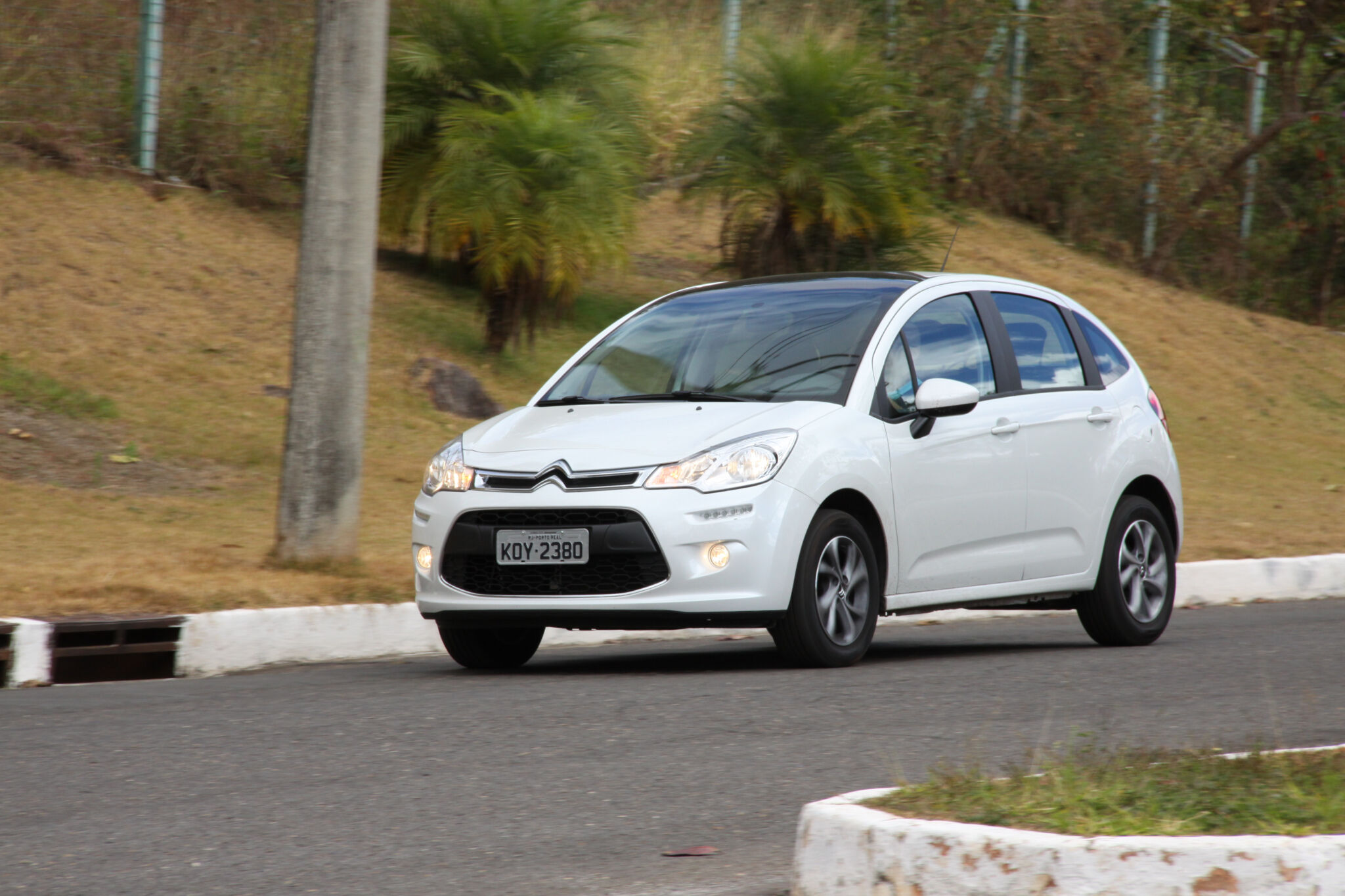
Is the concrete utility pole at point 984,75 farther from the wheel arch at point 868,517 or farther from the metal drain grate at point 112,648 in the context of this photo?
the metal drain grate at point 112,648

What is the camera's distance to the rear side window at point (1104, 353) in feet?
27.6

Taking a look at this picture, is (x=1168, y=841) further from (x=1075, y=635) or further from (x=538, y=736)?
(x=1075, y=635)

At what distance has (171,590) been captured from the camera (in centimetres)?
816

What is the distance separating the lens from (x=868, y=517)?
6.98 m

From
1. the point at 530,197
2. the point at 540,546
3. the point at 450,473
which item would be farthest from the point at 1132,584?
the point at 530,197

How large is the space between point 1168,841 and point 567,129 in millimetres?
13154

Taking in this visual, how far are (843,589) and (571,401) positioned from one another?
4.78 ft

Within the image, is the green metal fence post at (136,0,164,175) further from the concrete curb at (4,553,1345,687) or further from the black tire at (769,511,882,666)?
the black tire at (769,511,882,666)

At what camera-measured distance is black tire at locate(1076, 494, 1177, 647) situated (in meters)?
8.09

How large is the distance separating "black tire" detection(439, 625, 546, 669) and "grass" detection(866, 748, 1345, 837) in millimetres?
3666

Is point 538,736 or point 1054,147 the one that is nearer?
point 538,736

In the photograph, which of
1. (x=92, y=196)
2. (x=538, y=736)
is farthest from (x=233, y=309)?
(x=538, y=736)

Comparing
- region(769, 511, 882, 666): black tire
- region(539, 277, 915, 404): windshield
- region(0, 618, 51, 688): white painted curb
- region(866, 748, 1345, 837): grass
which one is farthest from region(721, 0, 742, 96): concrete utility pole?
region(866, 748, 1345, 837): grass

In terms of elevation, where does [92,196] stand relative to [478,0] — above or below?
below
